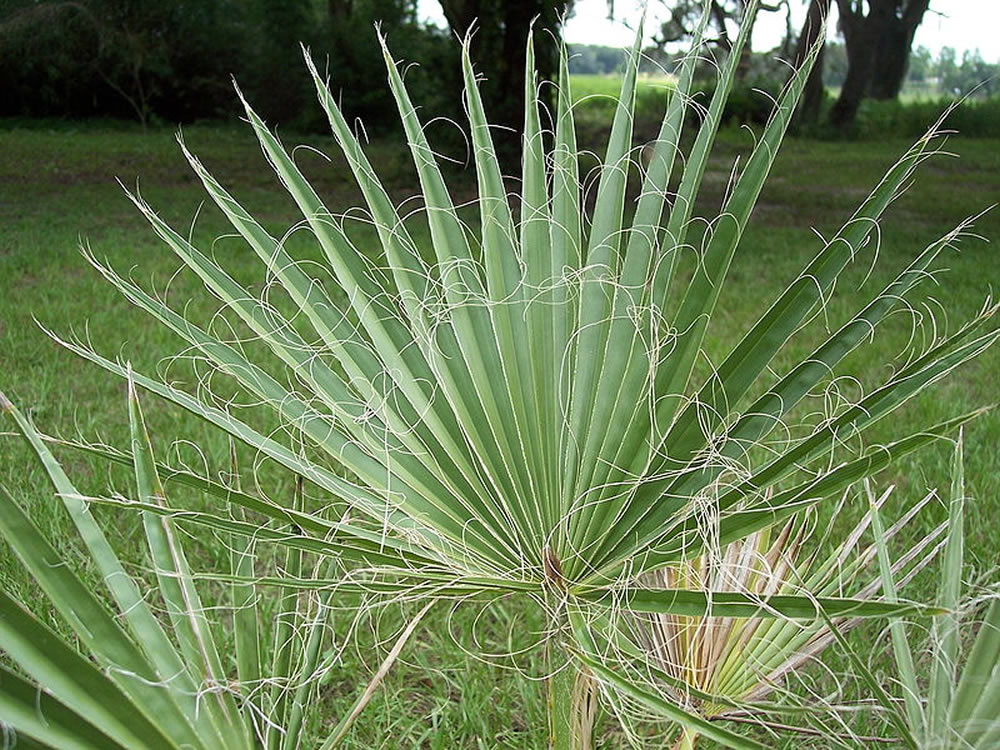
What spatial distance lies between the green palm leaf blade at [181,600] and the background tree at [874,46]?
17027mm

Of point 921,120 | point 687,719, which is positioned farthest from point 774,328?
point 921,120

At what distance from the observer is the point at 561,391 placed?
113 cm

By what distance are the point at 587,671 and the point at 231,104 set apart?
1459 centimetres

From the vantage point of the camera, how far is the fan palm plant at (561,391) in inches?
38.4

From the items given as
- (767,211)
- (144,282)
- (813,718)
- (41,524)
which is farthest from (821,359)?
(767,211)

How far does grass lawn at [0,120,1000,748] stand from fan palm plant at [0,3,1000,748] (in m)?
0.12

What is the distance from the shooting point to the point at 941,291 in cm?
489

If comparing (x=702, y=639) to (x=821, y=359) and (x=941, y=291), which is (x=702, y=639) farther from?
(x=941, y=291)

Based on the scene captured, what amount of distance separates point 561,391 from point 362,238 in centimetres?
549

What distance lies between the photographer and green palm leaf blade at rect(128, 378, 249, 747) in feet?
3.32

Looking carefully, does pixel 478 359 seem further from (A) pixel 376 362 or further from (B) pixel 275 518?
(B) pixel 275 518

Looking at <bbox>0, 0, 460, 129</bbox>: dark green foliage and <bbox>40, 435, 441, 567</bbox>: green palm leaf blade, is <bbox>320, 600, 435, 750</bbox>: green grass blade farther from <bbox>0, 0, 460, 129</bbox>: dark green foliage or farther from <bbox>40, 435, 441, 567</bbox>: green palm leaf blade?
<bbox>0, 0, 460, 129</bbox>: dark green foliage

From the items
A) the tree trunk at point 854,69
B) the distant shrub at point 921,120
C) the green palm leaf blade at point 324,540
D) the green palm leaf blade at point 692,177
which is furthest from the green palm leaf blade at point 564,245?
the tree trunk at point 854,69

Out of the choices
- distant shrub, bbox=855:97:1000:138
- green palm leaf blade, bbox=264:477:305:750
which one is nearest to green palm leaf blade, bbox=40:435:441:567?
green palm leaf blade, bbox=264:477:305:750
